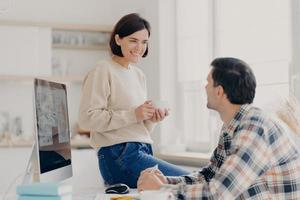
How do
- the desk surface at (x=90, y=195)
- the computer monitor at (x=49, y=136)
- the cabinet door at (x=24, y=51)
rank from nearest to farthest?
the computer monitor at (x=49, y=136) → the desk surface at (x=90, y=195) → the cabinet door at (x=24, y=51)

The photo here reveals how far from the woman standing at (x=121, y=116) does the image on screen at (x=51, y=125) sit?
17cm

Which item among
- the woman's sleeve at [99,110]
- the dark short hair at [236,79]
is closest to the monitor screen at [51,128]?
the woman's sleeve at [99,110]

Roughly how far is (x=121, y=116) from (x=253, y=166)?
0.85 metres

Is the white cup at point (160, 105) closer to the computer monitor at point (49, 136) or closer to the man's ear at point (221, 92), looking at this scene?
the computer monitor at point (49, 136)

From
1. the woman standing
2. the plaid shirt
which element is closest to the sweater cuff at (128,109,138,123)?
the woman standing

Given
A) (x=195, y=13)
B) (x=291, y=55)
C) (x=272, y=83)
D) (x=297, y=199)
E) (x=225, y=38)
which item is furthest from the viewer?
(x=195, y=13)

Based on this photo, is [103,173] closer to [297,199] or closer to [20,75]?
[297,199]

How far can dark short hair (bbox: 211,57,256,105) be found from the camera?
1826mm

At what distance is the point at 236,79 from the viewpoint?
183 cm

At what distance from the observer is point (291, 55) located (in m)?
3.06

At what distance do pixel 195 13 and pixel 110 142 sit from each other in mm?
2055

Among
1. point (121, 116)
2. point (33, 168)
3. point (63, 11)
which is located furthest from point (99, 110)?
point (63, 11)

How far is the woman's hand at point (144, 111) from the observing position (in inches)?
92.4

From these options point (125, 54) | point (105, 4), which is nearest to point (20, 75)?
point (105, 4)
